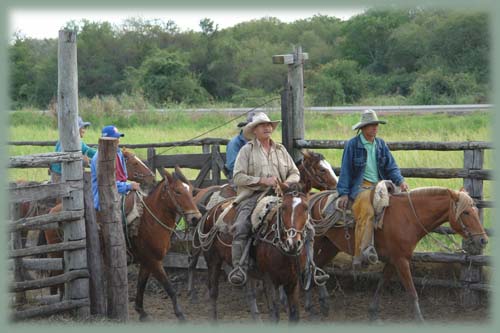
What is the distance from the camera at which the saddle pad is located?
9250 millimetres

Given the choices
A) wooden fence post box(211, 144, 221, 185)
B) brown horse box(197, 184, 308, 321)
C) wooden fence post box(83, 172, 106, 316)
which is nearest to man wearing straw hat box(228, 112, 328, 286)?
brown horse box(197, 184, 308, 321)

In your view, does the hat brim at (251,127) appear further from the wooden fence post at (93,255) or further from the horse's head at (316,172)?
the wooden fence post at (93,255)

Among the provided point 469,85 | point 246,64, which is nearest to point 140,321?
point 469,85

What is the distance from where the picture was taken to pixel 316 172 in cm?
1083

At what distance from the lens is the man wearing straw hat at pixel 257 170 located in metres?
9.48

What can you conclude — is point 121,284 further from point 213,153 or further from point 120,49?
point 120,49

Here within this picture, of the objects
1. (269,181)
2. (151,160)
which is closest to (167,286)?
(269,181)

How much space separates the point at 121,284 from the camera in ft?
32.0

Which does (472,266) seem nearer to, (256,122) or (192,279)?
(256,122)

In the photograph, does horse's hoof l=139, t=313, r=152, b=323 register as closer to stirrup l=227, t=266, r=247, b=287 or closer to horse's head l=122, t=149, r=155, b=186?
stirrup l=227, t=266, r=247, b=287

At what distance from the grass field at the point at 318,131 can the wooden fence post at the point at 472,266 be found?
3.56ft

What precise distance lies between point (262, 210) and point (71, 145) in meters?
2.36

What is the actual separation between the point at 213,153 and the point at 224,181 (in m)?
0.46

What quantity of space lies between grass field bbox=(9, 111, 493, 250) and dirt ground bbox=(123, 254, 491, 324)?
93cm
